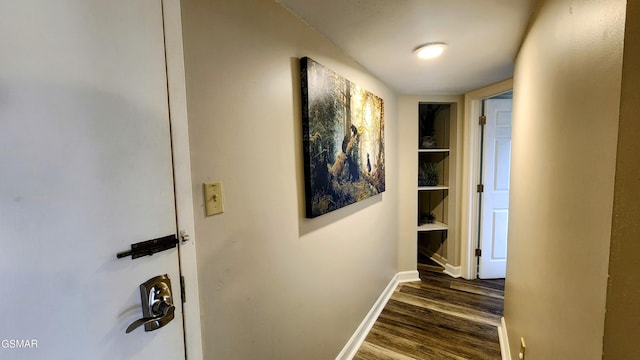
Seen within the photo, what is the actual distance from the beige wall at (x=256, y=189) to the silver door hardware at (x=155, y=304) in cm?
12

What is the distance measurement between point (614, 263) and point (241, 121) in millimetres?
1076

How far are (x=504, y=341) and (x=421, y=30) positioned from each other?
2222 mm

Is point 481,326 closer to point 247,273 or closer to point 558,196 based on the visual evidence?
point 558,196

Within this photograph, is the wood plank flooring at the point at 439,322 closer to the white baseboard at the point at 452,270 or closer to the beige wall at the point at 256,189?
the white baseboard at the point at 452,270

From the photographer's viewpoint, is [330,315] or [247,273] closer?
[247,273]

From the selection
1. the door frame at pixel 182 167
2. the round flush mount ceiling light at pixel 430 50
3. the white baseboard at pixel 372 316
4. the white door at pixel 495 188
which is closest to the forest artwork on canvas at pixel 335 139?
the round flush mount ceiling light at pixel 430 50

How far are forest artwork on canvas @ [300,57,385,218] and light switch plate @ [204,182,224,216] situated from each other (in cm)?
50

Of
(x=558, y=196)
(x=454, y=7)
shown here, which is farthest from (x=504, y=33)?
(x=558, y=196)

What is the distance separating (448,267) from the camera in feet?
10.5

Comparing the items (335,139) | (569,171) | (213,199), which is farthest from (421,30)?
(213,199)

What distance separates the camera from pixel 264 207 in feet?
3.64

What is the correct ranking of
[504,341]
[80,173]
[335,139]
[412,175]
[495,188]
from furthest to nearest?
[412,175] < [495,188] < [504,341] < [335,139] < [80,173]

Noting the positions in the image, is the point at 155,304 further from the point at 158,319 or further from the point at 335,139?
the point at 335,139

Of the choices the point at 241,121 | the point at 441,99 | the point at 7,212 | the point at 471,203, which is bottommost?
the point at 471,203
